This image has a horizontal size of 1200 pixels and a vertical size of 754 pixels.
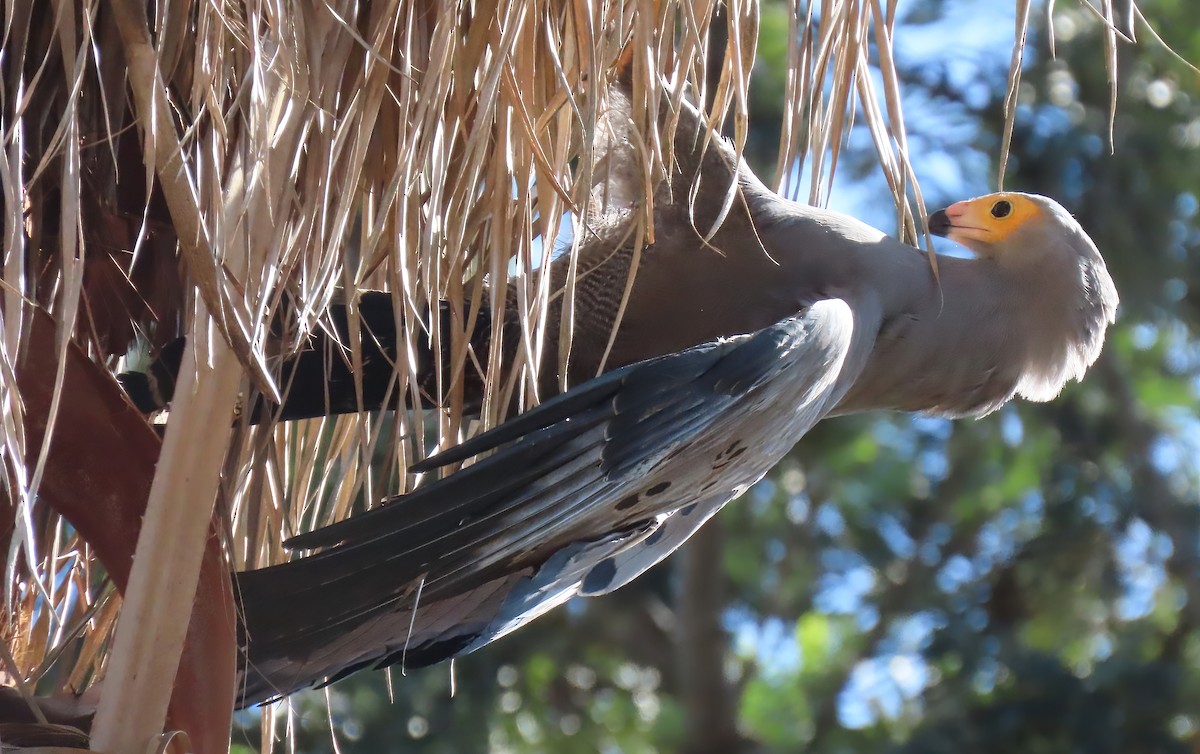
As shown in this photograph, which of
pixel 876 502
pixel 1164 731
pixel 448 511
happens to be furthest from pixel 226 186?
pixel 876 502

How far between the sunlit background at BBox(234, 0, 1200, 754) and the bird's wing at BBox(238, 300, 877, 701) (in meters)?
3.47

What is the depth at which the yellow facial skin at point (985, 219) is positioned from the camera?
8.39ft

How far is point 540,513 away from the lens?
1.68 metres

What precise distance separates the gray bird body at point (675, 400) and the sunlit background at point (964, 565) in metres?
3.07

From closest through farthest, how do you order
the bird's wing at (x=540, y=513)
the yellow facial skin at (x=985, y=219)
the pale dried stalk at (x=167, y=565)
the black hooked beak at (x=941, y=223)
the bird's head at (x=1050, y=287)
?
the pale dried stalk at (x=167, y=565)
the bird's wing at (x=540, y=513)
the bird's head at (x=1050, y=287)
the yellow facial skin at (x=985, y=219)
the black hooked beak at (x=941, y=223)

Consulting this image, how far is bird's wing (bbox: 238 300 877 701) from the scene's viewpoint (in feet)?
5.23

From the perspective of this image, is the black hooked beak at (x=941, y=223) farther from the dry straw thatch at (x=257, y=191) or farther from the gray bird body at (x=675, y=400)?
the dry straw thatch at (x=257, y=191)

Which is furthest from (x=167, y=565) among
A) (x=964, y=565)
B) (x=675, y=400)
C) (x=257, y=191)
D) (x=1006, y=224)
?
(x=964, y=565)

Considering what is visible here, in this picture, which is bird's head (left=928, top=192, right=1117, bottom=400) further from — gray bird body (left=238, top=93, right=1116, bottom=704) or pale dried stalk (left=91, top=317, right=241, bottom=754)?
pale dried stalk (left=91, top=317, right=241, bottom=754)

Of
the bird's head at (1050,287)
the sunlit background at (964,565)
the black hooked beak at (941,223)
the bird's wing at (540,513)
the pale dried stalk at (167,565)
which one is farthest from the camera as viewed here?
the sunlit background at (964,565)

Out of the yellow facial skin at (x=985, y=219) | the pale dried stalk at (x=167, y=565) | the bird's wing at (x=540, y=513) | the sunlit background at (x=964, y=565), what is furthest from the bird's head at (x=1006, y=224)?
→ the sunlit background at (x=964, y=565)

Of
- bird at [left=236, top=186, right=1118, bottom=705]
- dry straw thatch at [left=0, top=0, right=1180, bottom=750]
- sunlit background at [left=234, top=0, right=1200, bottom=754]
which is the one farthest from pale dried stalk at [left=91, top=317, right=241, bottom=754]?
sunlit background at [left=234, top=0, right=1200, bottom=754]

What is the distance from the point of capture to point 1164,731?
5.14 meters

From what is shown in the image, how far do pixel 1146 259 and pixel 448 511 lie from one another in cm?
494
